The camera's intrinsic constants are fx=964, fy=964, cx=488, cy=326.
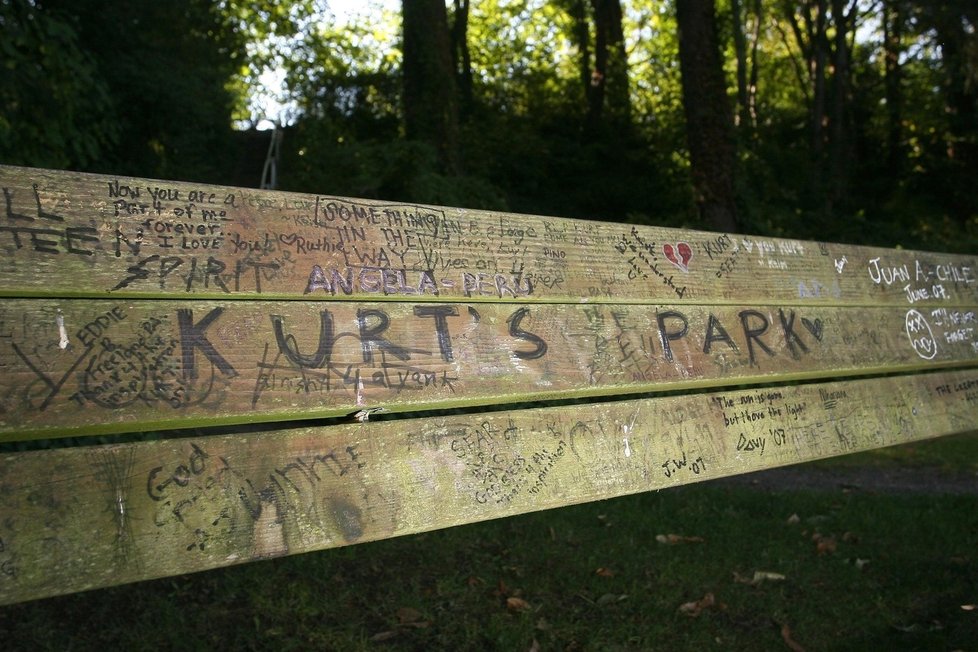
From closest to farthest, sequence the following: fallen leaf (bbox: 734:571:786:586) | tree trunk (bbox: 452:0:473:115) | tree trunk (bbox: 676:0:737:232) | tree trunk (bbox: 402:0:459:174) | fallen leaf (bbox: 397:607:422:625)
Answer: fallen leaf (bbox: 397:607:422:625) < fallen leaf (bbox: 734:571:786:586) < tree trunk (bbox: 402:0:459:174) < tree trunk (bbox: 676:0:737:232) < tree trunk (bbox: 452:0:473:115)

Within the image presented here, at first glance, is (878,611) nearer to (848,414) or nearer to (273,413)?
(848,414)

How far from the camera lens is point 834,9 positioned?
86.0ft

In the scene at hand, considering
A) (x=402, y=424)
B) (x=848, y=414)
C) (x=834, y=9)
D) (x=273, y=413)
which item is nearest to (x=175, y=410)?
(x=273, y=413)

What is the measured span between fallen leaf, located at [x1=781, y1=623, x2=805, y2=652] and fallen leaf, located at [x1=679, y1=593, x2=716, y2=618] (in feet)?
1.09

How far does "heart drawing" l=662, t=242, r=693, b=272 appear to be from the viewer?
3.10m

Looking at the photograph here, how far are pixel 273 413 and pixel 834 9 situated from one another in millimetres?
27505

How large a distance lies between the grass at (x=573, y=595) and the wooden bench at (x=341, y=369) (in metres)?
1.19

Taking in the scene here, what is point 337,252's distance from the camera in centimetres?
230

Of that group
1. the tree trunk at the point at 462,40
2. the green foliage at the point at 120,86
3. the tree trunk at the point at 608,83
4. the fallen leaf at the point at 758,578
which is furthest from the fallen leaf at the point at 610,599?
the tree trunk at the point at 608,83

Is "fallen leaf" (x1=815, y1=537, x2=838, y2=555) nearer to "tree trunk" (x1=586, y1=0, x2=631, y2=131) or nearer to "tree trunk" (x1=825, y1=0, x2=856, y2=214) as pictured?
"tree trunk" (x1=586, y1=0, x2=631, y2=131)

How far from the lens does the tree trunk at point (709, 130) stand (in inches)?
462

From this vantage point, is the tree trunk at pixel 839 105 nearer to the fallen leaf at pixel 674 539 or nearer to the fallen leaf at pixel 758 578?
the fallen leaf at pixel 674 539

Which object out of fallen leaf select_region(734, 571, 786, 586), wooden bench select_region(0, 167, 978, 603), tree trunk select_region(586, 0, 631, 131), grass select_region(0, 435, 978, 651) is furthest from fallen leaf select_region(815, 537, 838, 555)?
tree trunk select_region(586, 0, 631, 131)

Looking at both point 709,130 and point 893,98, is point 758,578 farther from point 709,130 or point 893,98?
point 893,98
